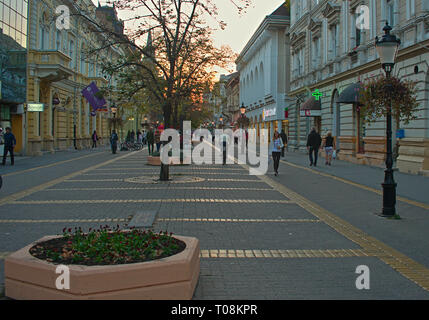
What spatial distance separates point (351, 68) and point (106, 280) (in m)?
22.8

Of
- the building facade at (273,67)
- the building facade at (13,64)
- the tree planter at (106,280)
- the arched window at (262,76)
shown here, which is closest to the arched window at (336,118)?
the building facade at (273,67)

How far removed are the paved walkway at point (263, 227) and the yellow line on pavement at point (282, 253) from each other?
14 mm

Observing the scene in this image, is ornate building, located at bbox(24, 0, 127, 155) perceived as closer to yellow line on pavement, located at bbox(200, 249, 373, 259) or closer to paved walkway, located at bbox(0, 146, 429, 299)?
paved walkway, located at bbox(0, 146, 429, 299)

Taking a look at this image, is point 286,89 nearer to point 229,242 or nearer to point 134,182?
point 134,182

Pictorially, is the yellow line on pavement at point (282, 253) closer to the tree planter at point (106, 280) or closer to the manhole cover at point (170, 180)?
the tree planter at point (106, 280)

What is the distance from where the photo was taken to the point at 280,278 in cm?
518

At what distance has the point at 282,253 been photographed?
631 centimetres

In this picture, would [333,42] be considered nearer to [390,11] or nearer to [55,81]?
[390,11]

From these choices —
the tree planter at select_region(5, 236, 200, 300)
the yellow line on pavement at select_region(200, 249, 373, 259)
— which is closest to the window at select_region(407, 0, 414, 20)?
the yellow line on pavement at select_region(200, 249, 373, 259)

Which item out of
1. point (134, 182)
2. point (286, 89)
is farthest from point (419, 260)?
point (286, 89)

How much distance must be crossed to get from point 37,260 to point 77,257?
38 cm

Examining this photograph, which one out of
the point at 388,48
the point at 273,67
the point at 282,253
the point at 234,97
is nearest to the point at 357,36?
the point at 388,48

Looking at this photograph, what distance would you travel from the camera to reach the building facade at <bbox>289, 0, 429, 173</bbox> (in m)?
17.8

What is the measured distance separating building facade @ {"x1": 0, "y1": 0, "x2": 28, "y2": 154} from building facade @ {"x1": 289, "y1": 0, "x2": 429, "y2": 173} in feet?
58.4
